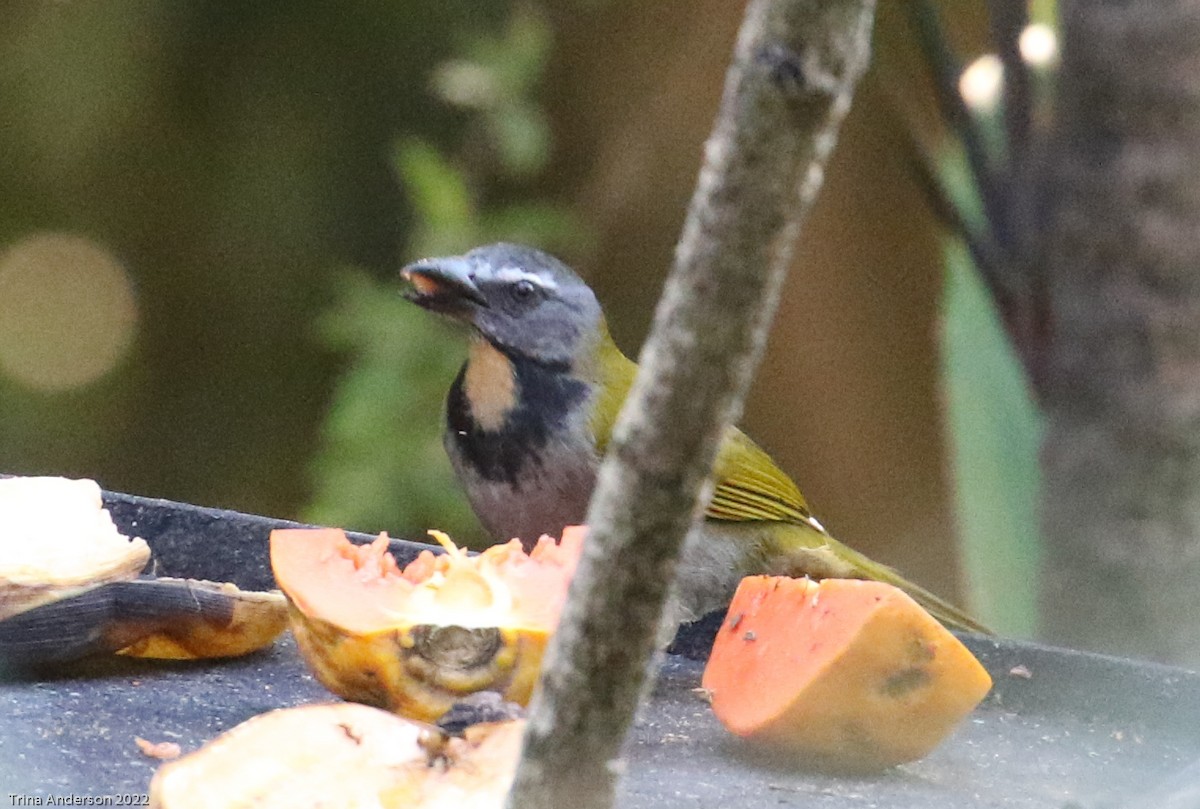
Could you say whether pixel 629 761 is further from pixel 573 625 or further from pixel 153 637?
pixel 573 625

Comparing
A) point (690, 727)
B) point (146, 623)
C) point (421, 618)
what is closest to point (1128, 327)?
A: point (690, 727)

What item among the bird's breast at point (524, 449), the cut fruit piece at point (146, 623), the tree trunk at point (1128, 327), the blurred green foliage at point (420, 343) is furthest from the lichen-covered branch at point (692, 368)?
the blurred green foliage at point (420, 343)

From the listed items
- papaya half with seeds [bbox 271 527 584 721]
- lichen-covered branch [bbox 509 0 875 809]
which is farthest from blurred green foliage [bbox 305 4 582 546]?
lichen-covered branch [bbox 509 0 875 809]

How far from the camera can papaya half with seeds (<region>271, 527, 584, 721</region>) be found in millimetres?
1298

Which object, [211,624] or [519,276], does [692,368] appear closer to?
[211,624]

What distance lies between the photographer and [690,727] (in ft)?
4.96

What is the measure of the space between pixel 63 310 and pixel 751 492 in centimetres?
272

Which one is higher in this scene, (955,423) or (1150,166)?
(1150,166)

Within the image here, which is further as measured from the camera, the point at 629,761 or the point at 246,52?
the point at 246,52

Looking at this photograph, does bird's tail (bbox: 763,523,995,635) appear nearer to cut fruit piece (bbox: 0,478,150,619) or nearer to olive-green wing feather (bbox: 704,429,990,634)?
olive-green wing feather (bbox: 704,429,990,634)

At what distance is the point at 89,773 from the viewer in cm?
110

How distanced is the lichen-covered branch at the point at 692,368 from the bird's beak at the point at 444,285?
68.5 inches

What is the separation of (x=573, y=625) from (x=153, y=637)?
1.00m

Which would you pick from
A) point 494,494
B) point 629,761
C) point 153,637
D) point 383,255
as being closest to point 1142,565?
point 494,494
